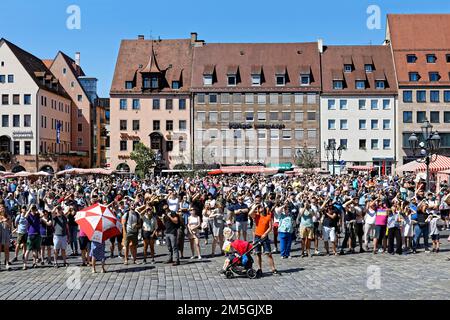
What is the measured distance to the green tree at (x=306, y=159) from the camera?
200 feet

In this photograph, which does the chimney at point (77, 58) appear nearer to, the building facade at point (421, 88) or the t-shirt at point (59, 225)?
the building facade at point (421, 88)

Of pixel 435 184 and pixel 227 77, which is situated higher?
Result: pixel 227 77

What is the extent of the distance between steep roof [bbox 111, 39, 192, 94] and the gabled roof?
798 centimetres

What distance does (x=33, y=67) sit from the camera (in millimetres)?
67750

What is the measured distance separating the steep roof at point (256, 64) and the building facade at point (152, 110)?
2016 millimetres

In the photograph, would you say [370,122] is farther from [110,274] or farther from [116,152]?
[110,274]

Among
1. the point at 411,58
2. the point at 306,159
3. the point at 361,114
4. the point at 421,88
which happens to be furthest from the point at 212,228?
the point at 411,58


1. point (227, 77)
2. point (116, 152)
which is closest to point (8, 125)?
point (116, 152)

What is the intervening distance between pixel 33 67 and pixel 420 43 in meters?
41.7

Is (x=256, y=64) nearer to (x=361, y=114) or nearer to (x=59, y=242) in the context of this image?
(x=361, y=114)

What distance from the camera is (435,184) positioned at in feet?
115
